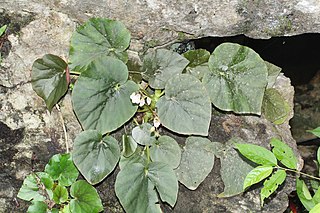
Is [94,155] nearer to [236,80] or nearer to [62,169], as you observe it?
[62,169]

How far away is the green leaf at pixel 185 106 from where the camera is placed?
5.41 feet

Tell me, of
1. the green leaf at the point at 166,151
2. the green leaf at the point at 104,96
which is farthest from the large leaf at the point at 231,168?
the green leaf at the point at 104,96

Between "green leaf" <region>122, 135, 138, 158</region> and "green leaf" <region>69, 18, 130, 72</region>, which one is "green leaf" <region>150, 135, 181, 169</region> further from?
"green leaf" <region>69, 18, 130, 72</region>

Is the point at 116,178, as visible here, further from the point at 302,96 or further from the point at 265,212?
the point at 302,96

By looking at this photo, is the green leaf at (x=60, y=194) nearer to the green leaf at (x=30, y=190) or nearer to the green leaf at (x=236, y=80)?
the green leaf at (x=30, y=190)

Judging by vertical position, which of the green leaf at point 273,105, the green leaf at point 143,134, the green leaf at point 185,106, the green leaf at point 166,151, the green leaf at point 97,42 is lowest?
the green leaf at point 166,151

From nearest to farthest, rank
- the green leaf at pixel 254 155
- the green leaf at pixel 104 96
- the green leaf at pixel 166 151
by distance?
the green leaf at pixel 254 155 → the green leaf at pixel 104 96 → the green leaf at pixel 166 151

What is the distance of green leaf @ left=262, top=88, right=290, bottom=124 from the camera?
1811 mm

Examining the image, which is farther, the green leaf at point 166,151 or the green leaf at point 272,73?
the green leaf at point 272,73

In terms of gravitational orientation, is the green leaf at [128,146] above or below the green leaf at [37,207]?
above

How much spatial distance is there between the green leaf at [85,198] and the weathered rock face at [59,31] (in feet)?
0.22

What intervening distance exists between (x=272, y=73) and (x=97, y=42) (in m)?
0.66

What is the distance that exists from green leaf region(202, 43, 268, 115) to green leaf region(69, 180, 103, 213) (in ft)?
1.72

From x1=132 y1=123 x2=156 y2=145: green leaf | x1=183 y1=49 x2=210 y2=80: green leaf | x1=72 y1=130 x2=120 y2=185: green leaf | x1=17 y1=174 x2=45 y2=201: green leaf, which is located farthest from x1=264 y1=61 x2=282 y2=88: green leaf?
x1=17 y1=174 x2=45 y2=201: green leaf
